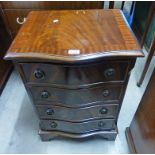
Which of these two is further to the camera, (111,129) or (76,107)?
(111,129)

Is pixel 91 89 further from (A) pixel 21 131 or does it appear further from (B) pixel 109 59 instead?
(A) pixel 21 131

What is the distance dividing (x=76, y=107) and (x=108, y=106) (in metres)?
0.20

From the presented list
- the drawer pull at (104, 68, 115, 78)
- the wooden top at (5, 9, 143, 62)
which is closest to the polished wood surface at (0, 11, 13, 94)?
the wooden top at (5, 9, 143, 62)

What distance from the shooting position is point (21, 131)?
1369 millimetres

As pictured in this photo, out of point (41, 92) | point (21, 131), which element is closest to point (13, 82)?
point (21, 131)

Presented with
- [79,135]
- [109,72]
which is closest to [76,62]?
[109,72]

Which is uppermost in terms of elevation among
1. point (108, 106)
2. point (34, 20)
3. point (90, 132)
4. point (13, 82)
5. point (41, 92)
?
point (34, 20)

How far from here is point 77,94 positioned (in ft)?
2.92

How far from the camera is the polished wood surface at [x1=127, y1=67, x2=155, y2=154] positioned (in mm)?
940

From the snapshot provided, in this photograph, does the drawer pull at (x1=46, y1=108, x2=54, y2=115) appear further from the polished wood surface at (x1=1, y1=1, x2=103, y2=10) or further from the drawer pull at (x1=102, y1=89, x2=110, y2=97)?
Result: the polished wood surface at (x1=1, y1=1, x2=103, y2=10)

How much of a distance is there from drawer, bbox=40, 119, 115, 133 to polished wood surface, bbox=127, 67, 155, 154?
0.17 meters

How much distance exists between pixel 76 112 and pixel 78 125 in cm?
15

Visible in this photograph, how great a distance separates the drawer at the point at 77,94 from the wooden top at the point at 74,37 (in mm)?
220

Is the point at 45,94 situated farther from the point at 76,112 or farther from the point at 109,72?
the point at 109,72
